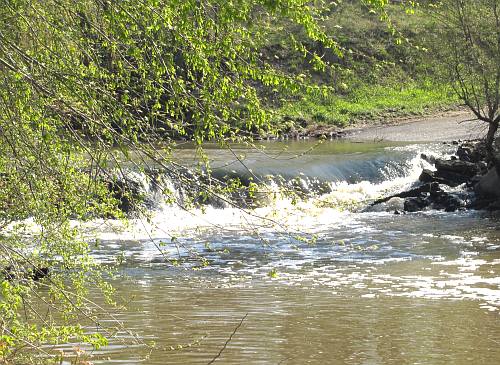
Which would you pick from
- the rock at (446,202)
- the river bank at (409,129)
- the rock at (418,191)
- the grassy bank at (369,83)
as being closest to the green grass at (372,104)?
the grassy bank at (369,83)

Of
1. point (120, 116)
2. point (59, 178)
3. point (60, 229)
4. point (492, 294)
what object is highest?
point (120, 116)

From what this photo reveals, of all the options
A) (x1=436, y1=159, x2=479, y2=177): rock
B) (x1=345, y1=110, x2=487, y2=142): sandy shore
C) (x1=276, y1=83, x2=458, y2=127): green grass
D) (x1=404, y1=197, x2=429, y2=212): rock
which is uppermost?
(x1=276, y1=83, x2=458, y2=127): green grass

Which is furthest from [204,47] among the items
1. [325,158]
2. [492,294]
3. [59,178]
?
[325,158]

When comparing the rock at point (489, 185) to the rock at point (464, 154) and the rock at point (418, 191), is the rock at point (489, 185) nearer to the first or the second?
the rock at point (418, 191)

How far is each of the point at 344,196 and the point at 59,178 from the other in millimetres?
18432

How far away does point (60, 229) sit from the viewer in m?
8.11

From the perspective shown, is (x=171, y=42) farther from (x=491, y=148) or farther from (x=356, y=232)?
(x=491, y=148)

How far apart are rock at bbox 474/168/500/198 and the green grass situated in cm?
1359

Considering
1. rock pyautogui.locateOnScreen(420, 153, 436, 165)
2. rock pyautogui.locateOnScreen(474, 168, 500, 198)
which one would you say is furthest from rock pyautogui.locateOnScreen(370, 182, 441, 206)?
rock pyautogui.locateOnScreen(420, 153, 436, 165)

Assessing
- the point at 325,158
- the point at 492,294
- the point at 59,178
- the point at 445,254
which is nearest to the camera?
the point at 59,178

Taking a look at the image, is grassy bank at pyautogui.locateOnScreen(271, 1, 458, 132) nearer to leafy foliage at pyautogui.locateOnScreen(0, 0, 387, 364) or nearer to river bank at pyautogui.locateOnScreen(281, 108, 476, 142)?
river bank at pyautogui.locateOnScreen(281, 108, 476, 142)

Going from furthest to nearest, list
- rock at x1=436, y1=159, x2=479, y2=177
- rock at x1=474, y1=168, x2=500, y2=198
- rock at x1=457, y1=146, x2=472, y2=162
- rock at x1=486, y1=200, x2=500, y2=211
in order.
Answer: rock at x1=457, y1=146, x2=472, y2=162 < rock at x1=436, y1=159, x2=479, y2=177 < rock at x1=474, y1=168, x2=500, y2=198 < rock at x1=486, y1=200, x2=500, y2=211

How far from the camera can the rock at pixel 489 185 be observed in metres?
22.6

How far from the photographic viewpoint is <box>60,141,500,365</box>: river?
31.5ft
